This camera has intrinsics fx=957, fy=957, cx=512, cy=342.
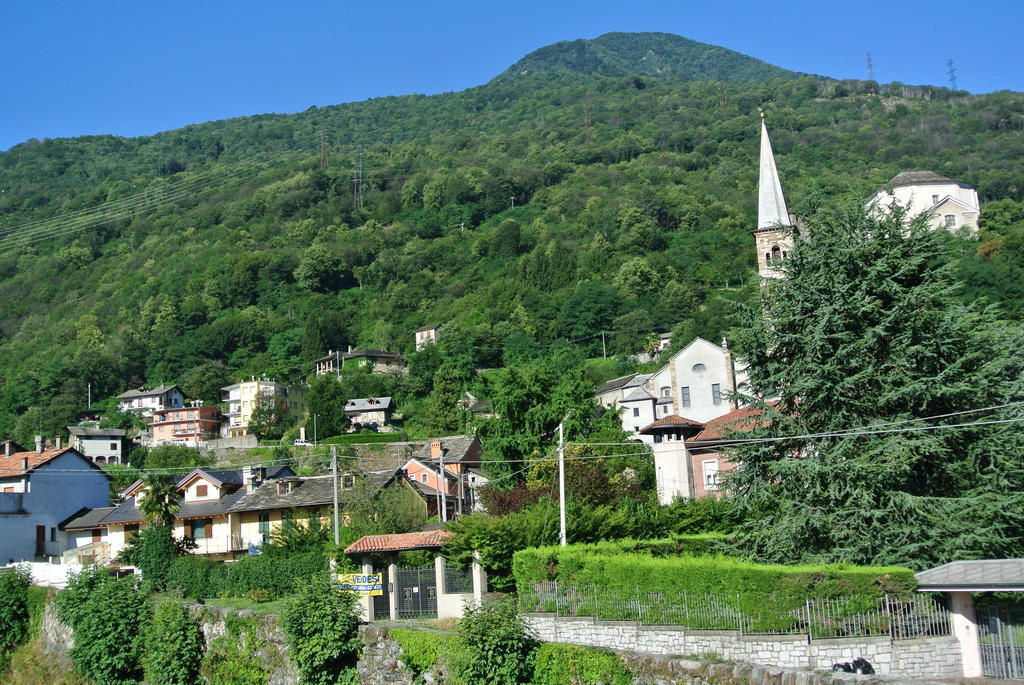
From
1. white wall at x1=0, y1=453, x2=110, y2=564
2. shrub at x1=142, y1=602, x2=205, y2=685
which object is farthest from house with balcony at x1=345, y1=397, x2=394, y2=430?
shrub at x1=142, y1=602, x2=205, y2=685

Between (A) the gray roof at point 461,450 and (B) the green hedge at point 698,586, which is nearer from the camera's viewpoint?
(B) the green hedge at point 698,586

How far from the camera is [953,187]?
114 meters

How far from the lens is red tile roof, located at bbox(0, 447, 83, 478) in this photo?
180ft

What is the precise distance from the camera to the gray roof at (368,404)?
106 metres

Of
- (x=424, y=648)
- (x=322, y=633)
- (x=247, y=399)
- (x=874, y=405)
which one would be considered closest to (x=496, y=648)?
(x=424, y=648)

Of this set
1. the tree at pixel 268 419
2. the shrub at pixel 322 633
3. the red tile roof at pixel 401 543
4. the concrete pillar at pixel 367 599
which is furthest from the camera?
the tree at pixel 268 419

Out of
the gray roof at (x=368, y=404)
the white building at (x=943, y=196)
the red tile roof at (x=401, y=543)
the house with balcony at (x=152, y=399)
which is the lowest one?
the red tile roof at (x=401, y=543)

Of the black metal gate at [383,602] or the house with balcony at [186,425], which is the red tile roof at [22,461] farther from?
the house with balcony at [186,425]

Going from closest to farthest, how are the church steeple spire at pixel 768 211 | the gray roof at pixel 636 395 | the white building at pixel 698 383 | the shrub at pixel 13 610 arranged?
the shrub at pixel 13 610, the church steeple spire at pixel 768 211, the white building at pixel 698 383, the gray roof at pixel 636 395

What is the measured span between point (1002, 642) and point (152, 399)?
123 meters

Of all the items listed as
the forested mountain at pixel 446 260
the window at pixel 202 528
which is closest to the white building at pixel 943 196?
the forested mountain at pixel 446 260

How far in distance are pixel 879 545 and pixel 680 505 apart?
13937mm

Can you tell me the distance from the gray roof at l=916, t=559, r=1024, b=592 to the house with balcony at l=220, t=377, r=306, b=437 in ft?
306

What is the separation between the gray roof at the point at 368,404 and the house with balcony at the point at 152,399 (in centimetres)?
3088
